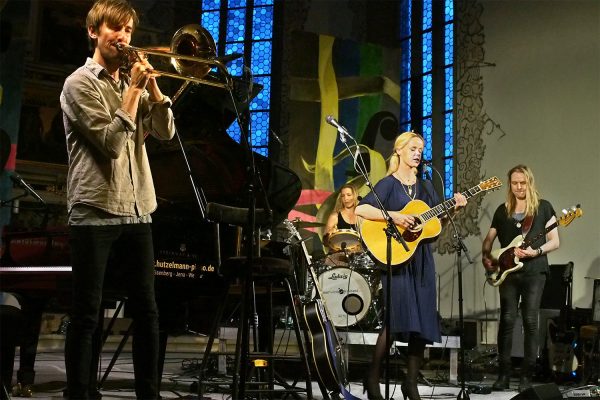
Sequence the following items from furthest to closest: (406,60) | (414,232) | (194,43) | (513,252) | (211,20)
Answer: (211,20) < (406,60) < (513,252) < (414,232) < (194,43)

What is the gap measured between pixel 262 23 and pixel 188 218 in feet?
32.4

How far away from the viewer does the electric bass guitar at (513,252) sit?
6305mm

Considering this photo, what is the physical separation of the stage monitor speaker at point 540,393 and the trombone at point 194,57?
74.3 inches

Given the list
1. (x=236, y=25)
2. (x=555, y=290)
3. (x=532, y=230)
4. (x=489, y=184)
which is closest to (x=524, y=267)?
(x=532, y=230)

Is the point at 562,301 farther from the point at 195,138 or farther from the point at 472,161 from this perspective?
the point at 195,138

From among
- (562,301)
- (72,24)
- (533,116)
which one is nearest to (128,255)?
(562,301)

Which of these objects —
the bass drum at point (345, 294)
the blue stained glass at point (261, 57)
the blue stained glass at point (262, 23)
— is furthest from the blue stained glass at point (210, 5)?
the bass drum at point (345, 294)

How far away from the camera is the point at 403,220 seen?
461cm

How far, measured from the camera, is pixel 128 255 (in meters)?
3.04

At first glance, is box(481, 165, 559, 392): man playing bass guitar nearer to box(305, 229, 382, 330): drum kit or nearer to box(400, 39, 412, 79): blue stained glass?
box(305, 229, 382, 330): drum kit

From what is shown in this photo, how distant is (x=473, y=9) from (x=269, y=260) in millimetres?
8175

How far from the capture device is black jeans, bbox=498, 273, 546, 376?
20.5 ft

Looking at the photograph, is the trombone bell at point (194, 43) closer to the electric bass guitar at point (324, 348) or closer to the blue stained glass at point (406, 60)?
the electric bass guitar at point (324, 348)

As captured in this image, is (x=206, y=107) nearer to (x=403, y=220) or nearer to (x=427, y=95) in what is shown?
(x=403, y=220)
